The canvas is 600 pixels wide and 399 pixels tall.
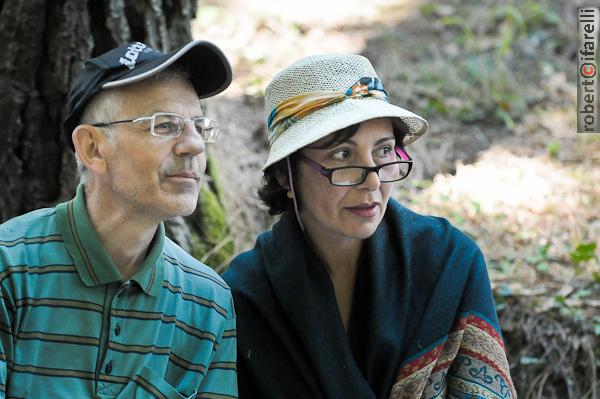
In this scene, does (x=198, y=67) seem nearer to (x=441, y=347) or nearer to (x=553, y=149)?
(x=441, y=347)

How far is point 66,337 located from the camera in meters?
2.23

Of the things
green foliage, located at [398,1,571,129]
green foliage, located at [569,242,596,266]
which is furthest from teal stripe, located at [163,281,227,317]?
green foliage, located at [398,1,571,129]

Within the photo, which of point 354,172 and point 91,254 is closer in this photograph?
Answer: point 91,254

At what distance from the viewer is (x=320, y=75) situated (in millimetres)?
2686

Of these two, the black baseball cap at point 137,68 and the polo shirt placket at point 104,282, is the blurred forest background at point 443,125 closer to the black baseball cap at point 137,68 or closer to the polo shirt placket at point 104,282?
the black baseball cap at point 137,68

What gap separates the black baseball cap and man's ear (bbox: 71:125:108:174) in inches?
2.9

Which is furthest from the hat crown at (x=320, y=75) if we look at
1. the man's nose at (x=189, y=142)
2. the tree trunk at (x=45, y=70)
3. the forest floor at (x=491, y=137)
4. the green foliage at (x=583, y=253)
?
the green foliage at (x=583, y=253)

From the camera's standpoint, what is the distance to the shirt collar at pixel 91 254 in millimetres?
2273

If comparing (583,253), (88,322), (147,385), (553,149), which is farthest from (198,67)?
(553,149)

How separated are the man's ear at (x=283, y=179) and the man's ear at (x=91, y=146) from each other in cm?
74

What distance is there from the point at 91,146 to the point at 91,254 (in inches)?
12.7

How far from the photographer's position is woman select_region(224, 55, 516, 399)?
2621mm

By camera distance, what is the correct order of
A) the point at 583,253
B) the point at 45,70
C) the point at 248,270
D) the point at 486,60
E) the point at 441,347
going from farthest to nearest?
the point at 486,60 → the point at 583,253 → the point at 45,70 → the point at 248,270 → the point at 441,347

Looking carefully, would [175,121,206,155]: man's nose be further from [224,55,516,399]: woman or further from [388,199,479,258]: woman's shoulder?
[388,199,479,258]: woman's shoulder
